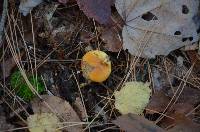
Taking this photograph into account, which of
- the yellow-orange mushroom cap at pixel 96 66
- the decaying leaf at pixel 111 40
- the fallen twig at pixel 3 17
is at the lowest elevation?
the yellow-orange mushroom cap at pixel 96 66

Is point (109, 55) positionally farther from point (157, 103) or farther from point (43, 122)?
point (43, 122)

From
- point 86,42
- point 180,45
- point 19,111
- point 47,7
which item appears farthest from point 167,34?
point 19,111

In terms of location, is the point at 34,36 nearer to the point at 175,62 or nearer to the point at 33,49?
the point at 33,49

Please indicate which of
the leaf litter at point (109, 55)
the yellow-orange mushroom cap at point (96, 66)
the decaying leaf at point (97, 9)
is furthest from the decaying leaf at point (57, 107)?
the decaying leaf at point (97, 9)

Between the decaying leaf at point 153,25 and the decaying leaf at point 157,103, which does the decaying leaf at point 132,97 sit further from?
the decaying leaf at point 153,25

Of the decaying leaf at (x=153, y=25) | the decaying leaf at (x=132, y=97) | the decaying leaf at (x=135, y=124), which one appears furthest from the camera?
the decaying leaf at (x=153, y=25)

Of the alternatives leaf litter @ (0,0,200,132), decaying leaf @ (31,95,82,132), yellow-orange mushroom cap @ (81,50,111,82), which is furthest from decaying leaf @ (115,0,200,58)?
decaying leaf @ (31,95,82,132)
